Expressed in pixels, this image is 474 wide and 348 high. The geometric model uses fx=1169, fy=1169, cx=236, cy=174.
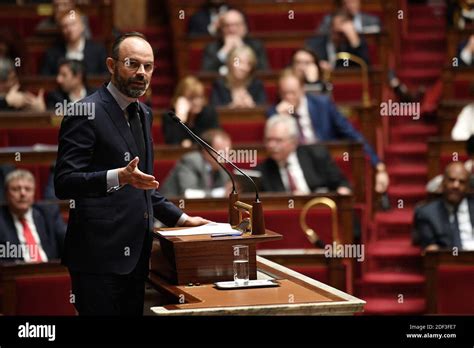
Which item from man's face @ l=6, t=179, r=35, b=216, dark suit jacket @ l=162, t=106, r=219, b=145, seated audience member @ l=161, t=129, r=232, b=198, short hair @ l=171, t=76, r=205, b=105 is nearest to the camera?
man's face @ l=6, t=179, r=35, b=216

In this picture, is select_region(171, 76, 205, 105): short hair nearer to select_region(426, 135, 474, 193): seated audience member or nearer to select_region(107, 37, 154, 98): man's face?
select_region(426, 135, 474, 193): seated audience member

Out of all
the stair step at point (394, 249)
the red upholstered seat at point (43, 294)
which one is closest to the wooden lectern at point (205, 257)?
the red upholstered seat at point (43, 294)

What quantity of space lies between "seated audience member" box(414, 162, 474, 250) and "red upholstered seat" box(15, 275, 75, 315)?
1185 mm

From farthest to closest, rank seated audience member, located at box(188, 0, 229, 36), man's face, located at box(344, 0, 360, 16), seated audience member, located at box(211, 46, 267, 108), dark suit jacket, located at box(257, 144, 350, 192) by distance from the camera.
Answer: seated audience member, located at box(188, 0, 229, 36)
man's face, located at box(344, 0, 360, 16)
seated audience member, located at box(211, 46, 267, 108)
dark suit jacket, located at box(257, 144, 350, 192)

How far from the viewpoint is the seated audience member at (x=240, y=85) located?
442cm

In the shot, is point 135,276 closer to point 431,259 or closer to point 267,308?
point 267,308

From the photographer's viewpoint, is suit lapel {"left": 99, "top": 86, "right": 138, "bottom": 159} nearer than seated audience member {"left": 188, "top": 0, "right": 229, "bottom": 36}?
Yes

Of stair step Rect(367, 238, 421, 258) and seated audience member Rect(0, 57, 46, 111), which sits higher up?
seated audience member Rect(0, 57, 46, 111)

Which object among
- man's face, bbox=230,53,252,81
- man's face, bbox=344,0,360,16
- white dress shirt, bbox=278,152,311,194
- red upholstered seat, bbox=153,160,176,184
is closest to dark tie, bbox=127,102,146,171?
white dress shirt, bbox=278,152,311,194

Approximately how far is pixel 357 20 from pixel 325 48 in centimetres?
33

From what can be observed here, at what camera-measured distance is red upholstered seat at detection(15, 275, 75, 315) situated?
312 centimetres

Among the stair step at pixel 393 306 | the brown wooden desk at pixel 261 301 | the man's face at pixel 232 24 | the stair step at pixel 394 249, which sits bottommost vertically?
the stair step at pixel 393 306

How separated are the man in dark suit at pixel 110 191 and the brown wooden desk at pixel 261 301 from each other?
10 cm

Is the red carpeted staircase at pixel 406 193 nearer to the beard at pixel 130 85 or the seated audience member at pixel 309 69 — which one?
the seated audience member at pixel 309 69
